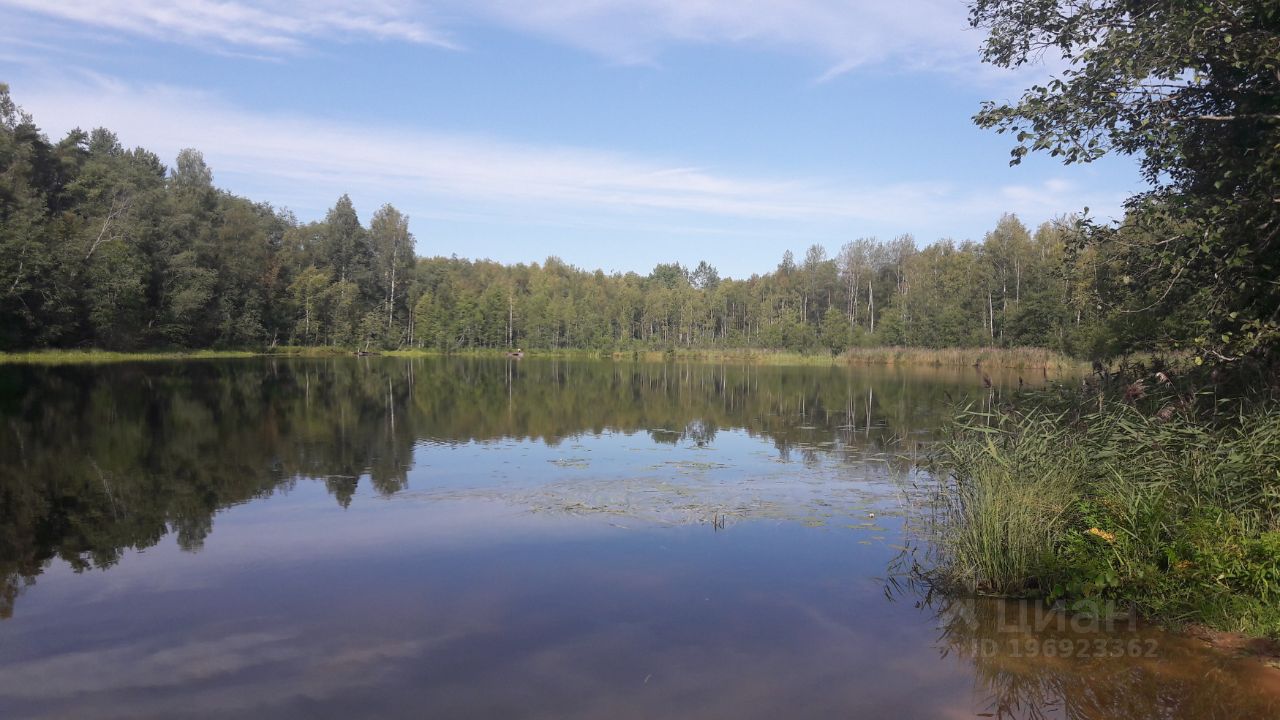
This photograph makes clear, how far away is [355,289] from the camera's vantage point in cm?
7606

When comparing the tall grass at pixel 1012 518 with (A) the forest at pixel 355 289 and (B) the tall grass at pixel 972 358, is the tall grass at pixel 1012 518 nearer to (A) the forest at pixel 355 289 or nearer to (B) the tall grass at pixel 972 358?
(A) the forest at pixel 355 289

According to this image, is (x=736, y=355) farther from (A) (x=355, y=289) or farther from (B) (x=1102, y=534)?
(B) (x=1102, y=534)

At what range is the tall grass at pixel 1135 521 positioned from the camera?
6.07m

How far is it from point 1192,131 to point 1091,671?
675cm

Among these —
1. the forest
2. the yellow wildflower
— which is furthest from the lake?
the forest

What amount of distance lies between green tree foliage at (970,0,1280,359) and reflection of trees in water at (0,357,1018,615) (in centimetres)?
788

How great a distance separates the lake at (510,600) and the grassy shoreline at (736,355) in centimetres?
3766

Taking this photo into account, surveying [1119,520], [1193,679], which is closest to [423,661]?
[1193,679]

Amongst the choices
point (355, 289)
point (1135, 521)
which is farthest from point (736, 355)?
point (1135, 521)

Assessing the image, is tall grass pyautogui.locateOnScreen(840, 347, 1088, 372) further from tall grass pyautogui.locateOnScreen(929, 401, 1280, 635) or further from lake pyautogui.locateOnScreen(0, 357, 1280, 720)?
tall grass pyautogui.locateOnScreen(929, 401, 1280, 635)

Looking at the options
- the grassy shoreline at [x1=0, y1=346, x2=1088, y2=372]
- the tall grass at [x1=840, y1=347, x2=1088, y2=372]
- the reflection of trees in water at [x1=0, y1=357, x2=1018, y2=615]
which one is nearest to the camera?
the reflection of trees in water at [x1=0, y1=357, x2=1018, y2=615]

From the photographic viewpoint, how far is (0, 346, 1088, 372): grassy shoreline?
46438 millimetres

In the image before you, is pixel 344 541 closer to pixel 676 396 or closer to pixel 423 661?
pixel 423 661

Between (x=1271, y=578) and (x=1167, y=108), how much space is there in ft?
18.3
